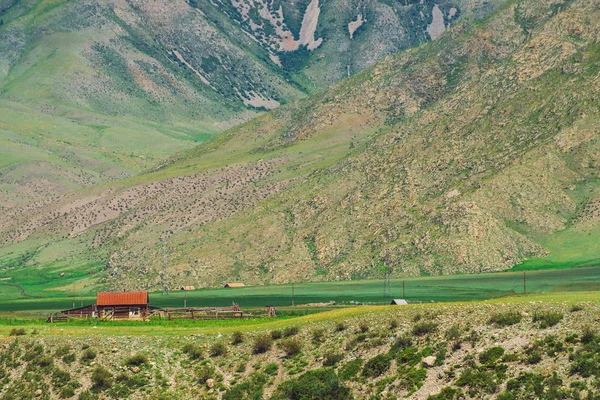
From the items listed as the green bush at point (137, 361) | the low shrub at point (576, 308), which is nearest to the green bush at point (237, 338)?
the green bush at point (137, 361)

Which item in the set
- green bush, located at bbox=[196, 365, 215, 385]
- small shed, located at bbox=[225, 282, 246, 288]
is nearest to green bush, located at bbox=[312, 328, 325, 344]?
green bush, located at bbox=[196, 365, 215, 385]

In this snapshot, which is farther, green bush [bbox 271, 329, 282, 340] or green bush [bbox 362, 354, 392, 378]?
green bush [bbox 271, 329, 282, 340]

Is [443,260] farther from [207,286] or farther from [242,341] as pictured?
[242,341]

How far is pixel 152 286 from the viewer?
189500mm

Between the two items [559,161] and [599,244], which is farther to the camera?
[559,161]

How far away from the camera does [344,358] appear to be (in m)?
57.6

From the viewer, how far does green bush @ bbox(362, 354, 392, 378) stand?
54.2 m

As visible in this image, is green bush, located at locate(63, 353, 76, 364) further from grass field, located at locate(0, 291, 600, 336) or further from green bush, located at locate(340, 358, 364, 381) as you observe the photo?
green bush, located at locate(340, 358, 364, 381)

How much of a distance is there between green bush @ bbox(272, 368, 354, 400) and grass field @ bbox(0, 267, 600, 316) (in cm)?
6323

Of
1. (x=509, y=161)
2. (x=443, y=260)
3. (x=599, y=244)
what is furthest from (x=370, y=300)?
(x=509, y=161)

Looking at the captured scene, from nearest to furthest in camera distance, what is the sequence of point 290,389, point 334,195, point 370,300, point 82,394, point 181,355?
1. point 290,389
2. point 82,394
3. point 181,355
4. point 370,300
5. point 334,195

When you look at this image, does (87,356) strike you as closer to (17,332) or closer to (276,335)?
(276,335)

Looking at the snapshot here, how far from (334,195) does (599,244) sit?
54.5 metres

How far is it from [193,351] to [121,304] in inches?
1580
